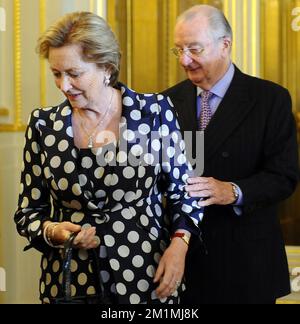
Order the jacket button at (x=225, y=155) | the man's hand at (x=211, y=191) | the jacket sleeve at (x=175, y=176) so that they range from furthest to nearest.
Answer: the jacket button at (x=225, y=155) → the man's hand at (x=211, y=191) → the jacket sleeve at (x=175, y=176)

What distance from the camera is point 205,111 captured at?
244 centimetres

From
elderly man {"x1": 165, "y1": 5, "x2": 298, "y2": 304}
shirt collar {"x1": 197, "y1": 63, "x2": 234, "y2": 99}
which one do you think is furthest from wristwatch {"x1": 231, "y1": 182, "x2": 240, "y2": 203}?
shirt collar {"x1": 197, "y1": 63, "x2": 234, "y2": 99}

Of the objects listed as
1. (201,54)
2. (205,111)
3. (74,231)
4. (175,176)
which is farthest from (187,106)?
(74,231)

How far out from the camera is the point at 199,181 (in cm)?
208

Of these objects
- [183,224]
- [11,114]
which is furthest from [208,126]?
[11,114]

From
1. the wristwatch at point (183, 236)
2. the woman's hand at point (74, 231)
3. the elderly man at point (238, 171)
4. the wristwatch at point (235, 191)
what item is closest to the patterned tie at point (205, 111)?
the elderly man at point (238, 171)

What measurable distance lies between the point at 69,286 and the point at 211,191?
0.62 metres

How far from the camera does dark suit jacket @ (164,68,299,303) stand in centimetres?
233

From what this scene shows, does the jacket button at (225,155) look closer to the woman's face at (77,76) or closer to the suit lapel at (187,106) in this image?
the suit lapel at (187,106)

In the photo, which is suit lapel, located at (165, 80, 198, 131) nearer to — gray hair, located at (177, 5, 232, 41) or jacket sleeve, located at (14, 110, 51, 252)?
gray hair, located at (177, 5, 232, 41)

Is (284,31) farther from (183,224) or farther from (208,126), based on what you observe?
(183,224)

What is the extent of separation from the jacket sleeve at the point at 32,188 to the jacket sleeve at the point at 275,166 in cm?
69

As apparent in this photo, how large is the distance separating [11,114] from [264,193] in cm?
136

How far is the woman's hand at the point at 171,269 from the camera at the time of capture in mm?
1830
